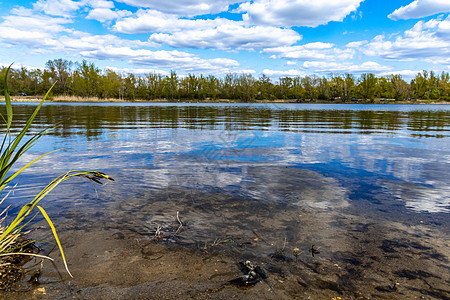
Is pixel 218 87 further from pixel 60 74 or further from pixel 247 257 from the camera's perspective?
pixel 247 257

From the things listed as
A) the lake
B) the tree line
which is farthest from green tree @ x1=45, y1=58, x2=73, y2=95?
the lake

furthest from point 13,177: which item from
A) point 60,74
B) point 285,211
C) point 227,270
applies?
point 60,74

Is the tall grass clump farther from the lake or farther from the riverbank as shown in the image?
the lake

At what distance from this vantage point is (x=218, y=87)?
5556 inches

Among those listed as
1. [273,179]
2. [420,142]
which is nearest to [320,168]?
[273,179]

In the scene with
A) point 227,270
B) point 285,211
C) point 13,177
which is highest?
point 13,177

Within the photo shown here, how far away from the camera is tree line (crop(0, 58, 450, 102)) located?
364ft

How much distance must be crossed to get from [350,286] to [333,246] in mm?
893

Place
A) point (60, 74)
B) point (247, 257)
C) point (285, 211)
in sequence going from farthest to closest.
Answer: point (60, 74) → point (285, 211) → point (247, 257)

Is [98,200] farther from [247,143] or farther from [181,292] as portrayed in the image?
[247,143]

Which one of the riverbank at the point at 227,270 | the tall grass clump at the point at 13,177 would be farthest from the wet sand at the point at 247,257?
the tall grass clump at the point at 13,177

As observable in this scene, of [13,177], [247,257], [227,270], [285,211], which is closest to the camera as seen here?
[13,177]

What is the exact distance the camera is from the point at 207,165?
8.86 metres

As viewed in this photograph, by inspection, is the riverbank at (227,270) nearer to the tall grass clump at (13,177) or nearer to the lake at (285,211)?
the lake at (285,211)
